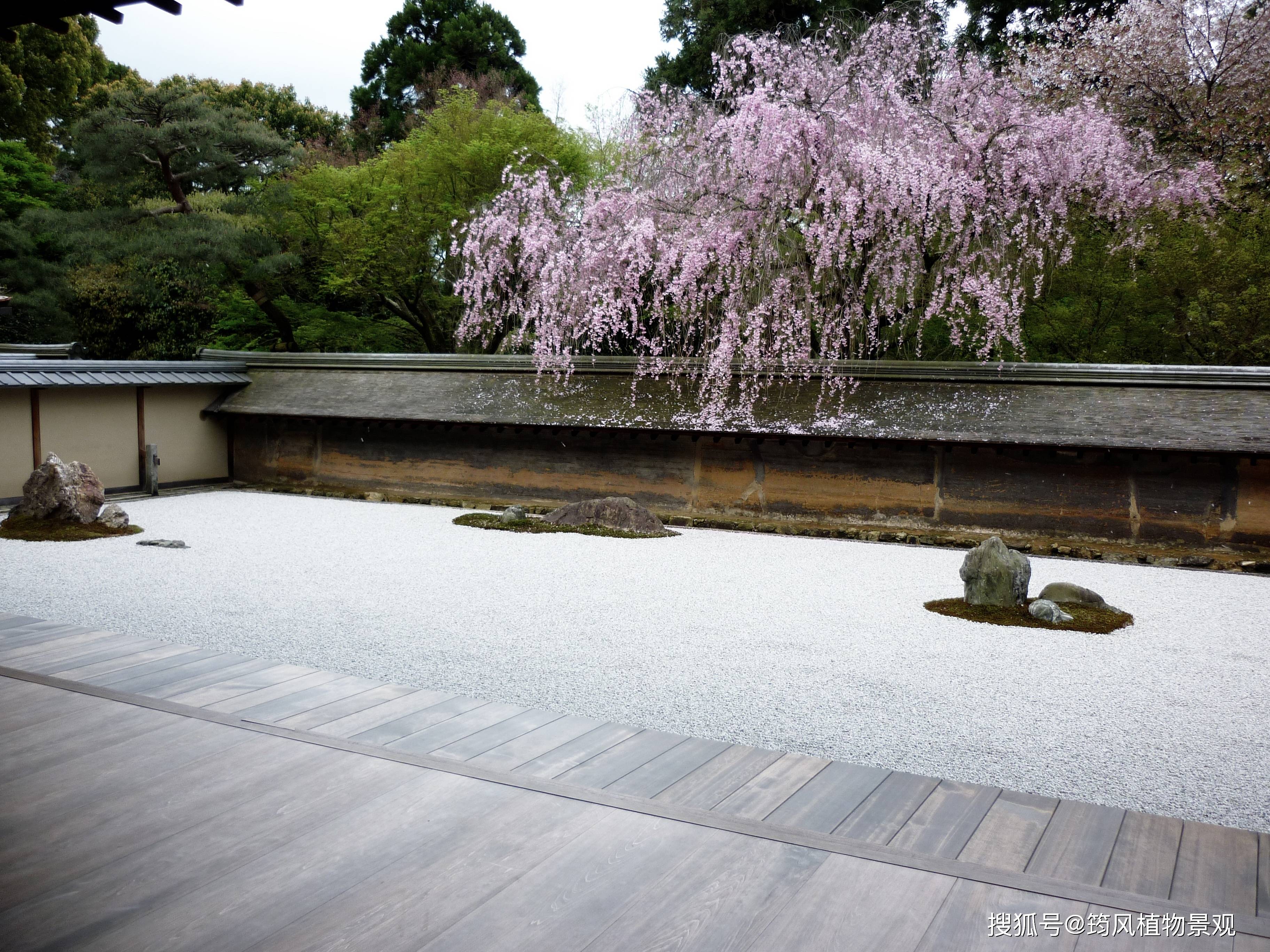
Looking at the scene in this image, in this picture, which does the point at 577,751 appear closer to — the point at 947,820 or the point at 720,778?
the point at 720,778

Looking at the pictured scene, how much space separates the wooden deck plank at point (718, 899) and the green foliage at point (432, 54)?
2697cm

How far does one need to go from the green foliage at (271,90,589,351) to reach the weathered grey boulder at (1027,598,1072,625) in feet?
34.3

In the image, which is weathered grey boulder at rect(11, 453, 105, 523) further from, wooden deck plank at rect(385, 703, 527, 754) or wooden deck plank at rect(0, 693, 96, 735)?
wooden deck plank at rect(385, 703, 527, 754)

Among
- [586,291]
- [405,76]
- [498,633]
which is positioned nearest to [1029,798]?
[498,633]

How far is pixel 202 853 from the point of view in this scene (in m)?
2.59

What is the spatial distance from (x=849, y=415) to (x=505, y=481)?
13.9 ft

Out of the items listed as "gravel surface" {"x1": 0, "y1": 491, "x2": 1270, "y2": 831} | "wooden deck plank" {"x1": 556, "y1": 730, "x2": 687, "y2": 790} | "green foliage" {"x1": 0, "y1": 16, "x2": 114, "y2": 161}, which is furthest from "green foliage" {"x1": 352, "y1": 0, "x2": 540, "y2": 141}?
"wooden deck plank" {"x1": 556, "y1": 730, "x2": 687, "y2": 790}

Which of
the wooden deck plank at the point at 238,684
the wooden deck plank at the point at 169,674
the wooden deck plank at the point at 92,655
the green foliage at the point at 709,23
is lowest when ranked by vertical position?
the wooden deck plank at the point at 238,684

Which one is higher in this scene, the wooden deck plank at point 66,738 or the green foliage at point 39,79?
the green foliage at point 39,79

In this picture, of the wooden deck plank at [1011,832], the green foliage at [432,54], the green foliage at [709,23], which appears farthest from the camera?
the green foliage at [432,54]

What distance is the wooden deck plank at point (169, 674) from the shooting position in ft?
13.3

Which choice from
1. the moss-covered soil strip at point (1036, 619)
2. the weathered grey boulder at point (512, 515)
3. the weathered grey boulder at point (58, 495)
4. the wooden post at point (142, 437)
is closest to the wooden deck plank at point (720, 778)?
the moss-covered soil strip at point (1036, 619)

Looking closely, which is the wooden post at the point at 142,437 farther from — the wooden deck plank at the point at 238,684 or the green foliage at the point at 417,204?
the wooden deck plank at the point at 238,684

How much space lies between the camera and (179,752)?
329 cm
